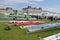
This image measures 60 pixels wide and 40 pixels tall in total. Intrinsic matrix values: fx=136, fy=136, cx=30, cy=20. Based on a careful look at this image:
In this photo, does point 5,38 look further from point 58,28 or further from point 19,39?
point 58,28

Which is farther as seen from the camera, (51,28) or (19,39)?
(51,28)

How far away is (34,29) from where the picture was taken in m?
19.9

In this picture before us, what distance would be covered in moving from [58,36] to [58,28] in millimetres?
10067

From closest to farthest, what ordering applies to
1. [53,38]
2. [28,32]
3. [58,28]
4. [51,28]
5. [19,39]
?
[53,38], [19,39], [28,32], [51,28], [58,28]

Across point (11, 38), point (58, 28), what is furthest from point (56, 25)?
point (11, 38)

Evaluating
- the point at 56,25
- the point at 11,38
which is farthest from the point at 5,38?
the point at 56,25

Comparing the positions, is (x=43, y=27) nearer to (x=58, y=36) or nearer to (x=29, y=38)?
(x=29, y=38)

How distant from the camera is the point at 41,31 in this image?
20.5 metres

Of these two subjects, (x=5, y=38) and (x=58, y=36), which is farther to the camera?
(x=5, y=38)

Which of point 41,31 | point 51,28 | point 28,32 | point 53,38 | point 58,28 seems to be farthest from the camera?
point 58,28

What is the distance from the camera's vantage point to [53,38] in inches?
539

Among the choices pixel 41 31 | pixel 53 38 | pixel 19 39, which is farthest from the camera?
pixel 41 31

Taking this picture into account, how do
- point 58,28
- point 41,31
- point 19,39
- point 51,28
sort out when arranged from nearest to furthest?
point 19,39, point 41,31, point 51,28, point 58,28

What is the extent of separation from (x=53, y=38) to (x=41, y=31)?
22.3 feet
